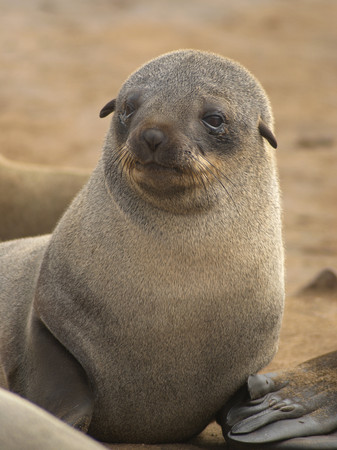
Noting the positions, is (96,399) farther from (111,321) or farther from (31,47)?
(31,47)

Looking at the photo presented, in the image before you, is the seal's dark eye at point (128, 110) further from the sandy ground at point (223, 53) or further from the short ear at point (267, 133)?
the sandy ground at point (223, 53)

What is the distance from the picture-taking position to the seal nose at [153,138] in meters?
3.83

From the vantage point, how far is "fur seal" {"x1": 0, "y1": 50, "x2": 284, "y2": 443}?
4117mm

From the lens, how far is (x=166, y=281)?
4.14m

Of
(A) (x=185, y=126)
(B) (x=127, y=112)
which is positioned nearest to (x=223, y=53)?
(B) (x=127, y=112)

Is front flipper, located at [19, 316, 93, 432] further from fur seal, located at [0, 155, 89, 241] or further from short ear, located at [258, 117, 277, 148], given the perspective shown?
fur seal, located at [0, 155, 89, 241]

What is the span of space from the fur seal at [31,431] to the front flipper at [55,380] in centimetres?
88

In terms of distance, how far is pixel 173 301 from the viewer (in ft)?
13.5

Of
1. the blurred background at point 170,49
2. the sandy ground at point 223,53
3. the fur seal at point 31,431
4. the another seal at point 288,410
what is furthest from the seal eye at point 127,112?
the blurred background at point 170,49

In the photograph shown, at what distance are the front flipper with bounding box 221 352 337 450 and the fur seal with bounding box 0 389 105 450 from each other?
1.30m

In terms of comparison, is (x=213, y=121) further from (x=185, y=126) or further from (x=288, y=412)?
(x=288, y=412)

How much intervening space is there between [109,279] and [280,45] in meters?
13.3

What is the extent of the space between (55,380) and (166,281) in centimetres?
67

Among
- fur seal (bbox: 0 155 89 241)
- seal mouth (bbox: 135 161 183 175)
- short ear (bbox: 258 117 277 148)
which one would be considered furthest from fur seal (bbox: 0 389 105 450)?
fur seal (bbox: 0 155 89 241)
